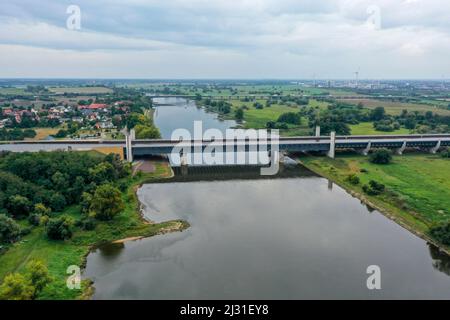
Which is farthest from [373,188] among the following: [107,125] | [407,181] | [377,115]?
[377,115]

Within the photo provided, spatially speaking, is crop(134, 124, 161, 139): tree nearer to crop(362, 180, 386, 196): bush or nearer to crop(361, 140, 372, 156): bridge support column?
crop(361, 140, 372, 156): bridge support column

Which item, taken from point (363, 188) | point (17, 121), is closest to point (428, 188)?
point (363, 188)

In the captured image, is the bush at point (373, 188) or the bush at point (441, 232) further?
the bush at point (373, 188)

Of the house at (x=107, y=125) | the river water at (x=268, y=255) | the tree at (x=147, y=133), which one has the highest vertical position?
the tree at (x=147, y=133)

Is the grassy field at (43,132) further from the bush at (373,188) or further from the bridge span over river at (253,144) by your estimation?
the bush at (373,188)

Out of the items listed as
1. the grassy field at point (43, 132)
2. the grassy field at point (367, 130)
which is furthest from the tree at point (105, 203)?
the grassy field at point (367, 130)

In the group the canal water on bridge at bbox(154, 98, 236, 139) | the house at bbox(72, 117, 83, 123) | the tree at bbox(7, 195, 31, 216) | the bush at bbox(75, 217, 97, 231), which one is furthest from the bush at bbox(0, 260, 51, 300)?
the house at bbox(72, 117, 83, 123)

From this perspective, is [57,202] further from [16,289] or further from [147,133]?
[147,133]
